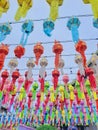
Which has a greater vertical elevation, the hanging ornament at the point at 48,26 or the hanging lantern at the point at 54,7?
the hanging ornament at the point at 48,26

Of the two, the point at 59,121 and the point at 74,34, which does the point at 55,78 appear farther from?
the point at 59,121

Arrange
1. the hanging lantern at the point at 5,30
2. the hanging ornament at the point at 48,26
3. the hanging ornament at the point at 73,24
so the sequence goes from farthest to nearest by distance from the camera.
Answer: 1. the hanging lantern at the point at 5,30
2. the hanging ornament at the point at 48,26
3. the hanging ornament at the point at 73,24

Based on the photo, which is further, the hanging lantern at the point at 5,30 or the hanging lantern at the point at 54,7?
the hanging lantern at the point at 5,30

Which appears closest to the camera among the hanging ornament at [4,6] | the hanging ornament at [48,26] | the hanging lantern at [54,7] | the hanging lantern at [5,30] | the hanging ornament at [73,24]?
the hanging lantern at [54,7]

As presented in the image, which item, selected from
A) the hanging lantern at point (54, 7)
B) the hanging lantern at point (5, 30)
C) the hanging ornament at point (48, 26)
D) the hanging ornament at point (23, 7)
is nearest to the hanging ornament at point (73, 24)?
the hanging ornament at point (48, 26)

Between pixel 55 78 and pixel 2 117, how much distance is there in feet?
33.4

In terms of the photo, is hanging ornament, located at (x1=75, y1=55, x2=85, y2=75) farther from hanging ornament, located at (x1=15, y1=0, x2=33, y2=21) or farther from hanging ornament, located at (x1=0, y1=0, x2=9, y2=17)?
hanging ornament, located at (x1=0, y1=0, x2=9, y2=17)

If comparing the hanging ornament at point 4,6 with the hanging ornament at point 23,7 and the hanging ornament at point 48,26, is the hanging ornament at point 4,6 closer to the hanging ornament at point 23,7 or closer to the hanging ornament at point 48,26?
the hanging ornament at point 23,7

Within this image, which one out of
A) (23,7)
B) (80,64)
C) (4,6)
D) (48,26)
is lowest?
(80,64)

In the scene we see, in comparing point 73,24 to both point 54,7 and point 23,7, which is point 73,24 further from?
point 23,7

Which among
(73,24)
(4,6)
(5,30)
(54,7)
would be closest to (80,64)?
(73,24)

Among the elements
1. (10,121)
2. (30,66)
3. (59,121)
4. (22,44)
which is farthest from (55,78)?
(10,121)

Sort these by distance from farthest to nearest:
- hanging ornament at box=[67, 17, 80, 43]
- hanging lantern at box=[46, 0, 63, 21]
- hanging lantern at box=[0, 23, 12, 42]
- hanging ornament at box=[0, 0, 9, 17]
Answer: hanging lantern at box=[0, 23, 12, 42], hanging ornament at box=[67, 17, 80, 43], hanging ornament at box=[0, 0, 9, 17], hanging lantern at box=[46, 0, 63, 21]

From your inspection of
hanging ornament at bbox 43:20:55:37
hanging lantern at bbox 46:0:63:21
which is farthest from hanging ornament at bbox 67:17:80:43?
hanging lantern at bbox 46:0:63:21
